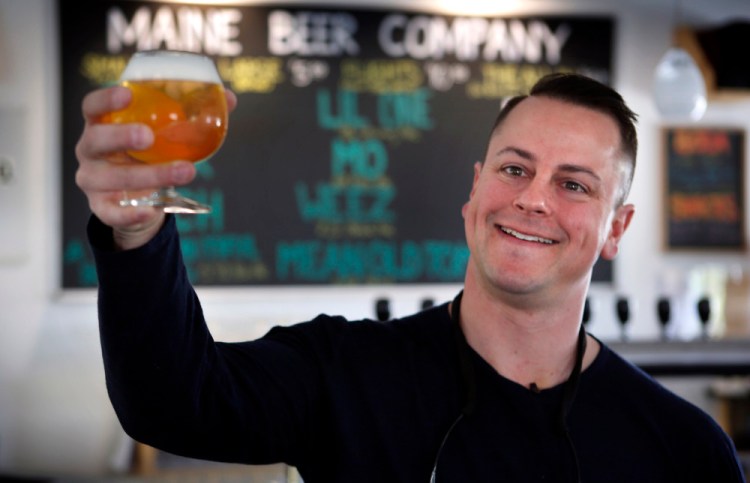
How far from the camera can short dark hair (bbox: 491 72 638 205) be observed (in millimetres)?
1475

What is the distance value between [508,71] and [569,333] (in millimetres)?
2724

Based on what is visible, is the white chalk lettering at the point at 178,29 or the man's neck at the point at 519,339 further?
the white chalk lettering at the point at 178,29

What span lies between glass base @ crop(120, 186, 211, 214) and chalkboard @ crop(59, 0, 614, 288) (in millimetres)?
2838

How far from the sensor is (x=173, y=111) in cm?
93

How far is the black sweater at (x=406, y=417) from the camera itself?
114cm

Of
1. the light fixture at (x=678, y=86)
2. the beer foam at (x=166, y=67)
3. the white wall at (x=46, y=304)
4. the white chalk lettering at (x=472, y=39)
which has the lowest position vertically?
the white wall at (x=46, y=304)

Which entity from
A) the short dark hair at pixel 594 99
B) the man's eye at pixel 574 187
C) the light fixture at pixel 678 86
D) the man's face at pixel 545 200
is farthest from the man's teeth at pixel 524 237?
the light fixture at pixel 678 86

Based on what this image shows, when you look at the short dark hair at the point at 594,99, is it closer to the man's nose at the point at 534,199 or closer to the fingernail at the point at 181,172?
the man's nose at the point at 534,199

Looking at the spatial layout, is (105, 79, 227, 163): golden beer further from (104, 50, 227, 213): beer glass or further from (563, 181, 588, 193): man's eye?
(563, 181, 588, 193): man's eye

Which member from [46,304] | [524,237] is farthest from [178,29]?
[524,237]

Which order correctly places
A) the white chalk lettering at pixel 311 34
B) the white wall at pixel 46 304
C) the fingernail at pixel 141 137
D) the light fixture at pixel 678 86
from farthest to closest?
the white chalk lettering at pixel 311 34 → the white wall at pixel 46 304 → the light fixture at pixel 678 86 → the fingernail at pixel 141 137

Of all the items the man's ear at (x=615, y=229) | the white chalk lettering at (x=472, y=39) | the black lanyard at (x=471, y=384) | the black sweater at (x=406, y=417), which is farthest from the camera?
the white chalk lettering at (x=472, y=39)

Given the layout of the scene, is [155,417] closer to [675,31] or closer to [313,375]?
[313,375]

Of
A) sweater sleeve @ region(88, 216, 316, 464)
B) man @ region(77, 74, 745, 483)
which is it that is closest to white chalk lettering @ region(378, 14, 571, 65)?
man @ region(77, 74, 745, 483)
